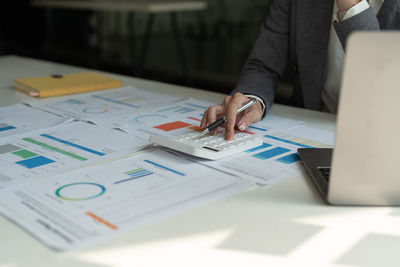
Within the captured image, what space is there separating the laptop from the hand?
0.34 metres

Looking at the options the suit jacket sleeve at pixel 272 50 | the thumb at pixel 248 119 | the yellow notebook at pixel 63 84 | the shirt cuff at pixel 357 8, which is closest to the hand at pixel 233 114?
the thumb at pixel 248 119

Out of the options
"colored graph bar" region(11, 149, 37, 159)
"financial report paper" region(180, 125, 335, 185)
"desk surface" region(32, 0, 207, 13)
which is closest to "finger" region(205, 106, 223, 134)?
"financial report paper" region(180, 125, 335, 185)

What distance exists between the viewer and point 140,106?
1.38m

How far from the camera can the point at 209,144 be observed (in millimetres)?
973

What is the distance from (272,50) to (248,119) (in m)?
0.46

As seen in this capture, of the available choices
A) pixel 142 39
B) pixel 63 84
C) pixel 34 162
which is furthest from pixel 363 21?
pixel 142 39

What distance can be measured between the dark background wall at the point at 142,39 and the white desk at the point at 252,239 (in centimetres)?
364

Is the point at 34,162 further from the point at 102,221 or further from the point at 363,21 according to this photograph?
the point at 363,21

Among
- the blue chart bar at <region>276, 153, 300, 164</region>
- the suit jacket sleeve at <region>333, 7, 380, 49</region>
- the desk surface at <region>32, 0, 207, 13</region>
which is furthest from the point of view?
the desk surface at <region>32, 0, 207, 13</region>

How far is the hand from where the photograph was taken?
42.1 inches

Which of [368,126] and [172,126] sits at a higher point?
[368,126]

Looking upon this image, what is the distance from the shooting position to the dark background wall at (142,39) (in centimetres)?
445

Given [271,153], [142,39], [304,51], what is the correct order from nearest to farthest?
[271,153] < [304,51] < [142,39]

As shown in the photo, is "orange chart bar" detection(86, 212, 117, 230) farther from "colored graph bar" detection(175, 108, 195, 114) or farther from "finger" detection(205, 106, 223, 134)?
"colored graph bar" detection(175, 108, 195, 114)
